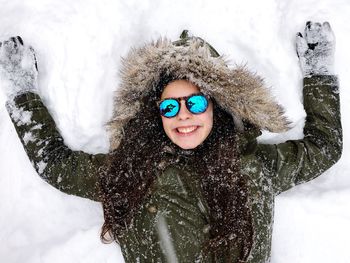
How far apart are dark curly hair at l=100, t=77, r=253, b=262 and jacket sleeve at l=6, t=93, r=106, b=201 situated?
0.49 ft

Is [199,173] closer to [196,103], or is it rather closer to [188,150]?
[188,150]

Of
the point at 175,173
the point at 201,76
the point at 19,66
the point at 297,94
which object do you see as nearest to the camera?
the point at 201,76

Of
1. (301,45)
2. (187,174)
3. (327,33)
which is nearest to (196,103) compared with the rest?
(187,174)

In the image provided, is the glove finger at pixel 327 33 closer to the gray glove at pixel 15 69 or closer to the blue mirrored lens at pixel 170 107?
the blue mirrored lens at pixel 170 107

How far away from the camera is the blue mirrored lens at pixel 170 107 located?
3240 millimetres

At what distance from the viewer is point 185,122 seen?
325 centimetres

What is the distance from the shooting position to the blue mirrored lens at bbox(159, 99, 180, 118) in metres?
3.24

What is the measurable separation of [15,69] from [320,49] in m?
2.37

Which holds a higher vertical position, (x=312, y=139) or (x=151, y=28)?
(x=151, y=28)

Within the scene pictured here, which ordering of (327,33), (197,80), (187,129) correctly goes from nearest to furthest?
(197,80)
(187,129)
(327,33)

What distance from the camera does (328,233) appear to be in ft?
13.0

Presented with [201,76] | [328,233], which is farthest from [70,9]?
[328,233]

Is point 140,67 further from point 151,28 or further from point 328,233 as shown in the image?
point 328,233

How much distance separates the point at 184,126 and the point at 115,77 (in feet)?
3.31
